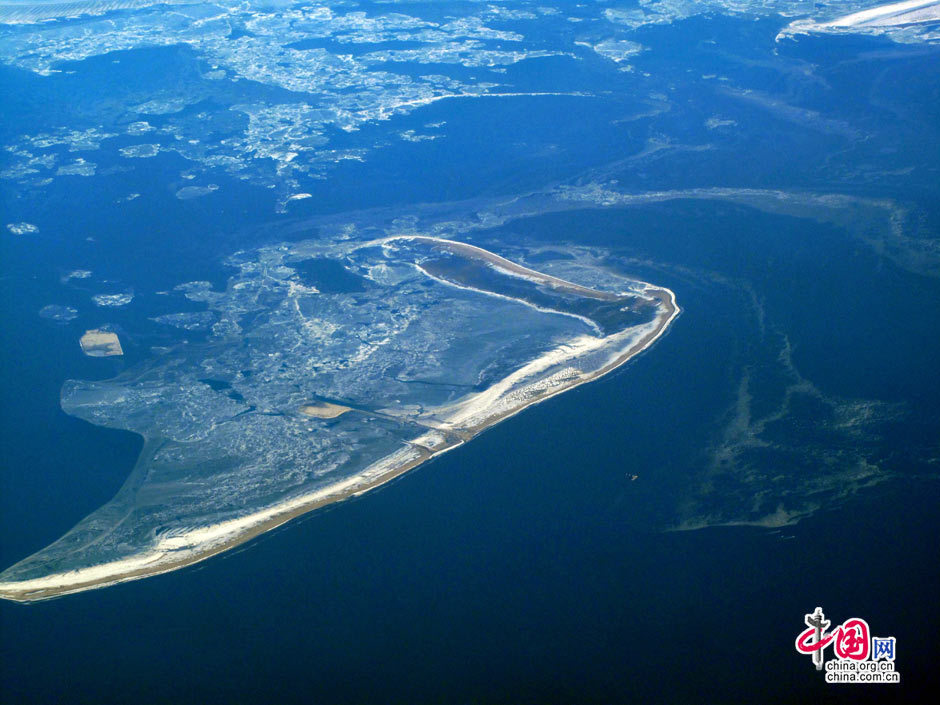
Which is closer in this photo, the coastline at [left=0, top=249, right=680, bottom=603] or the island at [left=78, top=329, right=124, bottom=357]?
the coastline at [left=0, top=249, right=680, bottom=603]

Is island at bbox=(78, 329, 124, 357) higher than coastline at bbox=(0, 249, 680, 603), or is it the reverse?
island at bbox=(78, 329, 124, 357)

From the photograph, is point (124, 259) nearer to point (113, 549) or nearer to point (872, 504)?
point (113, 549)

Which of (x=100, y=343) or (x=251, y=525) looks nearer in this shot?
(x=251, y=525)

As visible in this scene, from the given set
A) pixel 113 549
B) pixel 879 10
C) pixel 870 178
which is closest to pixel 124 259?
pixel 113 549

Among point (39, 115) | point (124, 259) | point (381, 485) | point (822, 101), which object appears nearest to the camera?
point (381, 485)

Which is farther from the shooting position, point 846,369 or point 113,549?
point 846,369

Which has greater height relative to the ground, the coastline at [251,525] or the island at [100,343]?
the island at [100,343]

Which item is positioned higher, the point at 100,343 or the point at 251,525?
the point at 100,343

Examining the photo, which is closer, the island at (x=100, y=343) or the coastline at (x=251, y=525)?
the coastline at (x=251, y=525)
